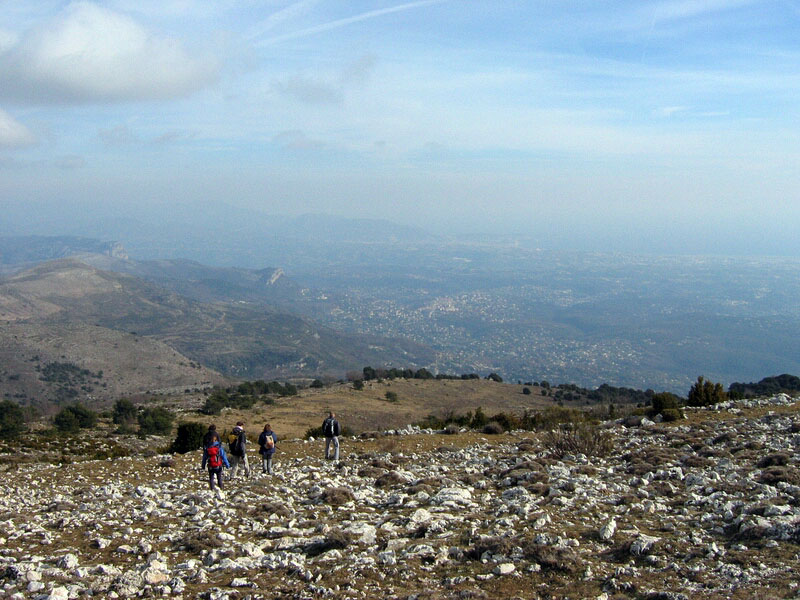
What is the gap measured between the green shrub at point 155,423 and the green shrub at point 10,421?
612 cm

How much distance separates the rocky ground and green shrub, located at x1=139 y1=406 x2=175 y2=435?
50.3 feet

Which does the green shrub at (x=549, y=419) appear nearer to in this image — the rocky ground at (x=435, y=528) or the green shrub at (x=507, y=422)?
the green shrub at (x=507, y=422)

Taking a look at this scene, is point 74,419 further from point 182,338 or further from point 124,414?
Answer: point 182,338

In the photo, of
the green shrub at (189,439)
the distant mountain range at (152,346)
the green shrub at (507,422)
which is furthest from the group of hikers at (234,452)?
the distant mountain range at (152,346)

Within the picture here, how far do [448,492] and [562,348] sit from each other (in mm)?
178443

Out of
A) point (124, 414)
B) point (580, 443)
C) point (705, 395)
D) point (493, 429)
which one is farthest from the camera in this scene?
point (124, 414)

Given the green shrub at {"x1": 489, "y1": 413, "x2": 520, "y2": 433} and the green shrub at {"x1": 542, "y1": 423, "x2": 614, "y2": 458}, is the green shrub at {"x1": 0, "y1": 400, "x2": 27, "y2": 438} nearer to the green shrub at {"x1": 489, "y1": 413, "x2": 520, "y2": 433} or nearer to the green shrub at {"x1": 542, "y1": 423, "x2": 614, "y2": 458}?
the green shrub at {"x1": 489, "y1": 413, "x2": 520, "y2": 433}

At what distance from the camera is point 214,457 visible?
14.7 metres

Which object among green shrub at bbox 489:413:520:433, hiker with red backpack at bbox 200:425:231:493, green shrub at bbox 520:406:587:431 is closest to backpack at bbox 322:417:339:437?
hiker with red backpack at bbox 200:425:231:493

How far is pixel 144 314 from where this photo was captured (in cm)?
18575

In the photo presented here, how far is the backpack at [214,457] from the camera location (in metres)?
14.7

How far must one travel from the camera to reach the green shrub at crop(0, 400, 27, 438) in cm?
3022

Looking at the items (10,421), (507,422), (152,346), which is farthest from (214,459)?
(152,346)

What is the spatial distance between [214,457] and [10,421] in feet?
91.4
